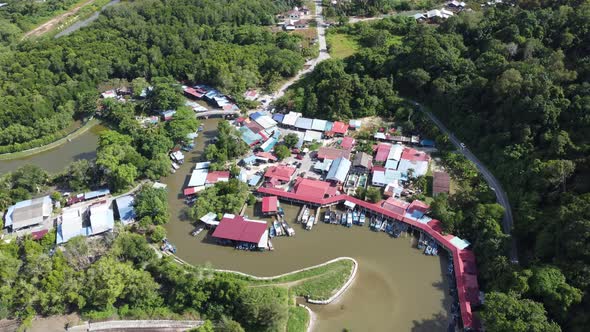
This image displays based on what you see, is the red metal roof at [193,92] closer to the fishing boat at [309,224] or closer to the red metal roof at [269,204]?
the red metal roof at [269,204]

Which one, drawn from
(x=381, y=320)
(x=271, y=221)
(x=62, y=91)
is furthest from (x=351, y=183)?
(x=62, y=91)

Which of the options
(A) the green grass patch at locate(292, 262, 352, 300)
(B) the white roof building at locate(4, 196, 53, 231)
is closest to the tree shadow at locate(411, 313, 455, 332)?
(A) the green grass patch at locate(292, 262, 352, 300)

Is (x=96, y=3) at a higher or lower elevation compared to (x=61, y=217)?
higher

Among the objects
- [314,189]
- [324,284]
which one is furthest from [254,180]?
[324,284]

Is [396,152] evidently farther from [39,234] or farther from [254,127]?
[39,234]

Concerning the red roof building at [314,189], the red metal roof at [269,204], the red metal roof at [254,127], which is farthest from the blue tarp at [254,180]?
the red metal roof at [254,127]

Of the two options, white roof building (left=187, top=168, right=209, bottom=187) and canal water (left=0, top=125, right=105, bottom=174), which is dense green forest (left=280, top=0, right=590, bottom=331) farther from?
canal water (left=0, top=125, right=105, bottom=174)

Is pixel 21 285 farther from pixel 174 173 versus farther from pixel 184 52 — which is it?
pixel 184 52
